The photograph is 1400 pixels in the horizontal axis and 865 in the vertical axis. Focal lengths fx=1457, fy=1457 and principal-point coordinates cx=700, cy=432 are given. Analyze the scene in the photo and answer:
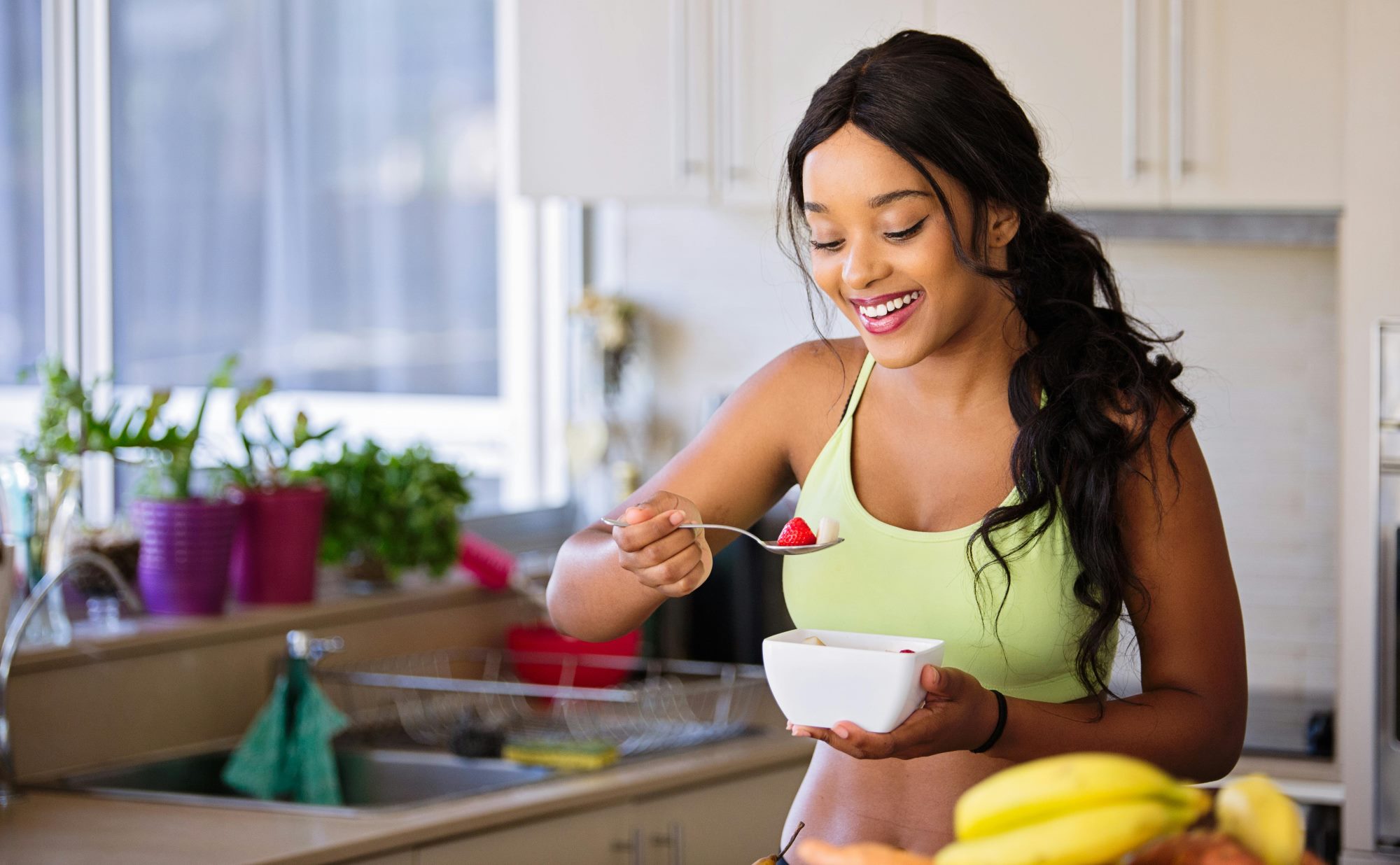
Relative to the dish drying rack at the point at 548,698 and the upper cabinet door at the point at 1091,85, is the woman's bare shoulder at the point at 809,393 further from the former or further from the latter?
the upper cabinet door at the point at 1091,85

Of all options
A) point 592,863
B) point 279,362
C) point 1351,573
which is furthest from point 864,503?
point 279,362

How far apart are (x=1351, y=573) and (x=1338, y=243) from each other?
562mm

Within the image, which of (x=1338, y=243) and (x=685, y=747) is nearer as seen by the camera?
(x=685, y=747)

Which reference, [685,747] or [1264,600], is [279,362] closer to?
[685,747]

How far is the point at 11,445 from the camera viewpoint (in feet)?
8.83

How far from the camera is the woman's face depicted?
1.22 m

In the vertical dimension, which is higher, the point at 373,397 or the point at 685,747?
the point at 373,397

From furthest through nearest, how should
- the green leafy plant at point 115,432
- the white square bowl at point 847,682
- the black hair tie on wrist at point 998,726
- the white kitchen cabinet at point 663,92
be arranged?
the white kitchen cabinet at point 663,92, the green leafy plant at point 115,432, the black hair tie on wrist at point 998,726, the white square bowl at point 847,682

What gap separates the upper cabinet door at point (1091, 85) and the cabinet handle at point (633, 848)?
1265 millimetres

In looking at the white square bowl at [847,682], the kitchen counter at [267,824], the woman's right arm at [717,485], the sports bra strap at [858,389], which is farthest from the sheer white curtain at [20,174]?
the white square bowl at [847,682]

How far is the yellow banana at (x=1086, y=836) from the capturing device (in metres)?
0.71

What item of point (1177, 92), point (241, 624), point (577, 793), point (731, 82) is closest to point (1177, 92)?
point (1177, 92)

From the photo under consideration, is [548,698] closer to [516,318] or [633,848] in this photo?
[633,848]

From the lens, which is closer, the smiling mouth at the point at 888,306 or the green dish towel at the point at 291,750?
the smiling mouth at the point at 888,306
